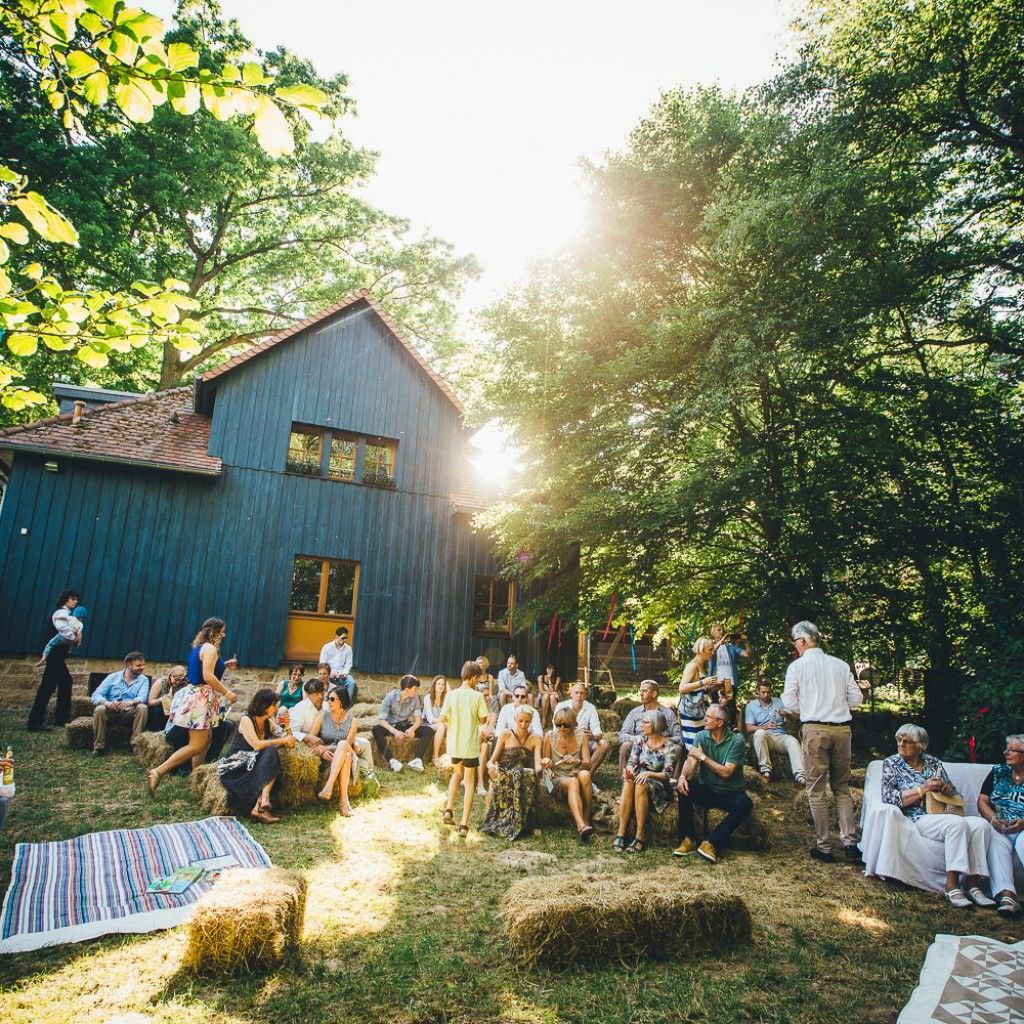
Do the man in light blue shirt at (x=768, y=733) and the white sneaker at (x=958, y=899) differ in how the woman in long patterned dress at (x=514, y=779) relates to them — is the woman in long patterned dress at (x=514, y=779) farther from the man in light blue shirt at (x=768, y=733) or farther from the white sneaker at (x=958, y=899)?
the man in light blue shirt at (x=768, y=733)

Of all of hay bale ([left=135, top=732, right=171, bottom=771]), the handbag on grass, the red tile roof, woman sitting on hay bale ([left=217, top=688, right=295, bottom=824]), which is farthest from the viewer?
the red tile roof

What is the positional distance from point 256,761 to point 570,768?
3413 mm

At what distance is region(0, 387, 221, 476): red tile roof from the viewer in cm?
1220

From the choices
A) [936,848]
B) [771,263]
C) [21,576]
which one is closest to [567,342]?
[771,263]

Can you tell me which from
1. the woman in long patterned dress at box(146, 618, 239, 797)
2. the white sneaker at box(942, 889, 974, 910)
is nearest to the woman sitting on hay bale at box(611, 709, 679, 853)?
the white sneaker at box(942, 889, 974, 910)

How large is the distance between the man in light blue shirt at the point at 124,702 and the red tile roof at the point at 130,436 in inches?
191

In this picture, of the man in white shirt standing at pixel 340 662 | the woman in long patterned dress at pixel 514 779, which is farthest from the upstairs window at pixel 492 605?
the woman in long patterned dress at pixel 514 779

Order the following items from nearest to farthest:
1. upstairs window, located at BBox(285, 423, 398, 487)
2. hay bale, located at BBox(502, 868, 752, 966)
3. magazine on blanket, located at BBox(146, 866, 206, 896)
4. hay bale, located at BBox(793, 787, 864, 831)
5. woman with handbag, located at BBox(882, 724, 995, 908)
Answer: hay bale, located at BBox(502, 868, 752, 966)
magazine on blanket, located at BBox(146, 866, 206, 896)
woman with handbag, located at BBox(882, 724, 995, 908)
hay bale, located at BBox(793, 787, 864, 831)
upstairs window, located at BBox(285, 423, 398, 487)

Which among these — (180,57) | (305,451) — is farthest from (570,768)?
(305,451)

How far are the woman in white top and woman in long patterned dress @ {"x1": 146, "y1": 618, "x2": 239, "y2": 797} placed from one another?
3179 millimetres

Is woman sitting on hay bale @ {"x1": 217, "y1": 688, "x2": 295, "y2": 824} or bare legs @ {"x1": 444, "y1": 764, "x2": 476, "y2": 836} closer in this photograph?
woman sitting on hay bale @ {"x1": 217, "y1": 688, "x2": 295, "y2": 824}

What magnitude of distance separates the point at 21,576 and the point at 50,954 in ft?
35.1

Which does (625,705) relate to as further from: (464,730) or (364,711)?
(464,730)

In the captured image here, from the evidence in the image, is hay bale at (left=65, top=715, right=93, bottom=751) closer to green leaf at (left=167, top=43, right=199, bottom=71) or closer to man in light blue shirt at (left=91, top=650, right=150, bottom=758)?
man in light blue shirt at (left=91, top=650, right=150, bottom=758)
